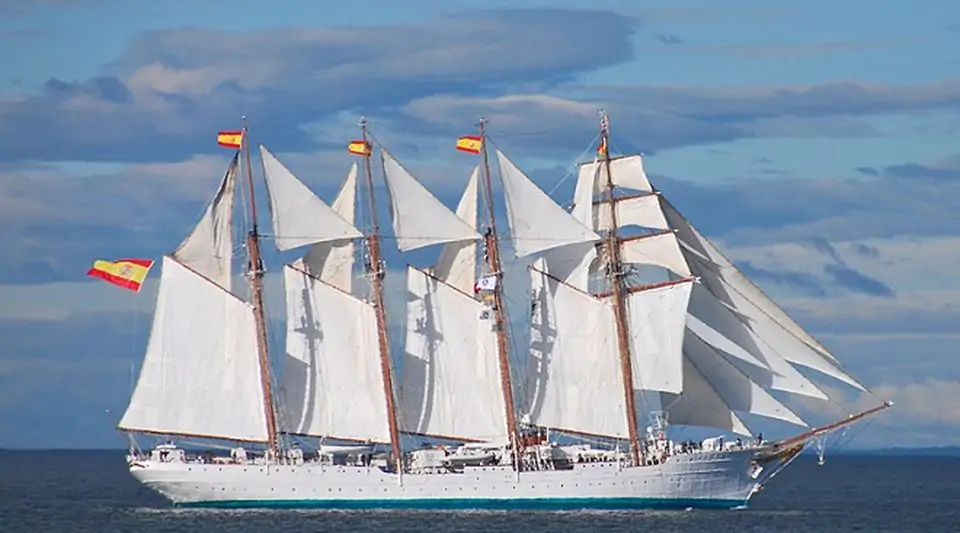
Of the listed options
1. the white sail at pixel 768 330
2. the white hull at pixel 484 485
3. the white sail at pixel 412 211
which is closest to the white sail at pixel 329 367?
the white hull at pixel 484 485

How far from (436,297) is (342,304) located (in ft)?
14.8

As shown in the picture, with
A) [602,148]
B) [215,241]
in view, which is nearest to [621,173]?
[602,148]

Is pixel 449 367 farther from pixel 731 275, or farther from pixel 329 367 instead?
pixel 731 275

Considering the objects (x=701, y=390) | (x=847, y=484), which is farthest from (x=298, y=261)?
(x=847, y=484)

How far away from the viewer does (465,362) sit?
9306cm

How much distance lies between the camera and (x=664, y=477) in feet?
297

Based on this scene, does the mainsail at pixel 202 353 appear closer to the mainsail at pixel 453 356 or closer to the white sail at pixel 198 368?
the white sail at pixel 198 368

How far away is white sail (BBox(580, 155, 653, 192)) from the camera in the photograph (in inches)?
3676

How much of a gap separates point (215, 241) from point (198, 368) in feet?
19.9

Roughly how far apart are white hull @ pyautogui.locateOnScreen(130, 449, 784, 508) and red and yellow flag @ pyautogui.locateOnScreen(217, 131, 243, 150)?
15085 millimetres

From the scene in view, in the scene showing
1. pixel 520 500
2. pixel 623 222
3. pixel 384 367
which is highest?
pixel 623 222

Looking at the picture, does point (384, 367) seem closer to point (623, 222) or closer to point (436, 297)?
point (436, 297)

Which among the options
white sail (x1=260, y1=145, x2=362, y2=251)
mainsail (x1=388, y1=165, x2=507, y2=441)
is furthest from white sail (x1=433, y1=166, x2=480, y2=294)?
white sail (x1=260, y1=145, x2=362, y2=251)

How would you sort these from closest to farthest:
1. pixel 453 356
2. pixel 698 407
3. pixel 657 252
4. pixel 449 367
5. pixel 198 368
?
pixel 698 407
pixel 657 252
pixel 198 368
pixel 449 367
pixel 453 356
